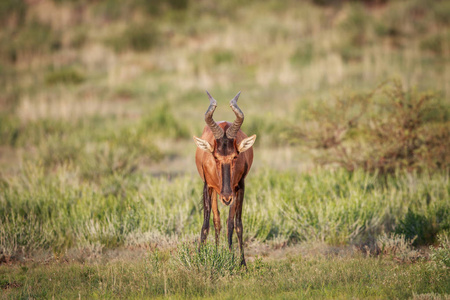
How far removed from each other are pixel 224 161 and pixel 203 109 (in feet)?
50.8

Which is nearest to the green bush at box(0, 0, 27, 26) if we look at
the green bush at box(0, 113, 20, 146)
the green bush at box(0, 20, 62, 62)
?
the green bush at box(0, 20, 62, 62)

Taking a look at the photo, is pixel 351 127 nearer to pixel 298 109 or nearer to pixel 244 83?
pixel 298 109

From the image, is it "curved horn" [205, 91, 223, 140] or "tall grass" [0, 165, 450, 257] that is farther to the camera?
"tall grass" [0, 165, 450, 257]

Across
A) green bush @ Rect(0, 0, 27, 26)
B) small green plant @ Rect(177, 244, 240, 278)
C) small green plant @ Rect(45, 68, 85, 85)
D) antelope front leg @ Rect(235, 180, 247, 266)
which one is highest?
green bush @ Rect(0, 0, 27, 26)

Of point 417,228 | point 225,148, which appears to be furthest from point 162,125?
point 225,148

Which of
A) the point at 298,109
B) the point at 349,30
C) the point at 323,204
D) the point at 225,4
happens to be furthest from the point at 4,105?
the point at 225,4

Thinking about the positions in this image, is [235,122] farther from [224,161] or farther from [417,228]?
[417,228]

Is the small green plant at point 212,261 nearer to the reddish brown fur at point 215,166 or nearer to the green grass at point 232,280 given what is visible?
the green grass at point 232,280

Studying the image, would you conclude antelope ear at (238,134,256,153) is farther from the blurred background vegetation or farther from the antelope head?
the blurred background vegetation

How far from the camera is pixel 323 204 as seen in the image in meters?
8.55

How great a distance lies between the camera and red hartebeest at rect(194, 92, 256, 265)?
5.54 meters

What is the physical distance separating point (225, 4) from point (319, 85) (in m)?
24.8

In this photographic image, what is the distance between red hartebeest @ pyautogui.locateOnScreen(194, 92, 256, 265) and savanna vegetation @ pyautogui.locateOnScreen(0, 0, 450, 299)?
54cm

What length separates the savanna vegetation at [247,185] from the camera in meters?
6.00
